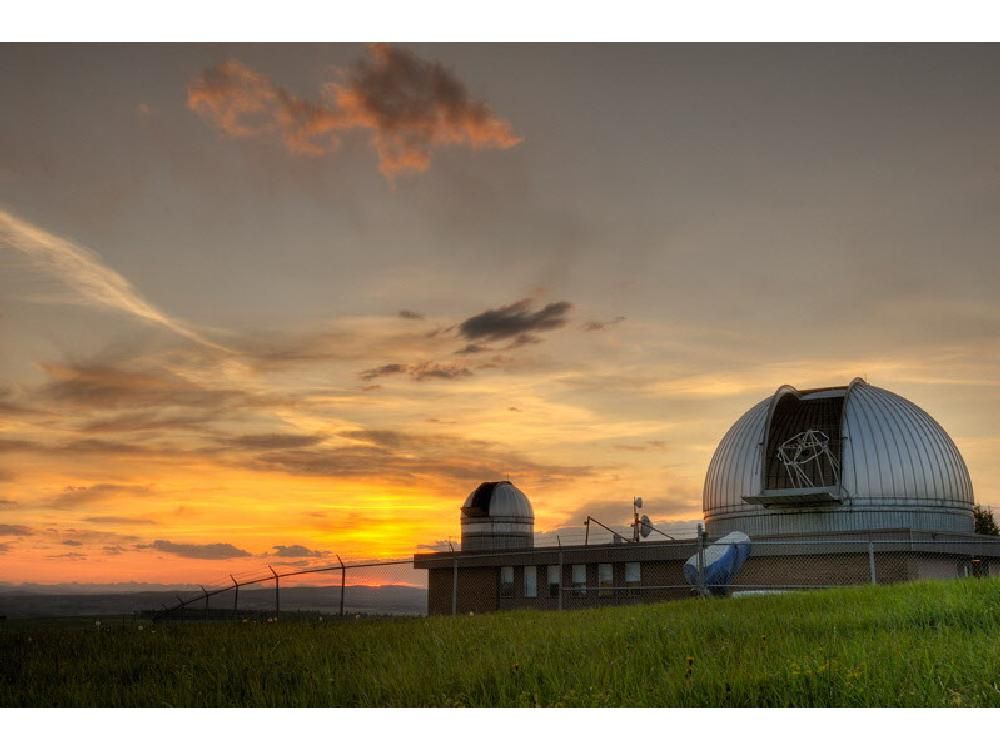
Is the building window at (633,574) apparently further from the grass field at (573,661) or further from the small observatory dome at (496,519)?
the grass field at (573,661)

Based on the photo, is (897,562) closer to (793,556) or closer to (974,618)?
(793,556)

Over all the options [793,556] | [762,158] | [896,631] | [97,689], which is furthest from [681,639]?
[793,556]

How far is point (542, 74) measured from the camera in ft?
43.8

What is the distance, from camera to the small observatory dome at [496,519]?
47.2 m

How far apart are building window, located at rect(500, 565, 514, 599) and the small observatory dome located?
9.25m

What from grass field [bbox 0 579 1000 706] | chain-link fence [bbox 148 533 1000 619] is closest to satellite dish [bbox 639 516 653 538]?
chain-link fence [bbox 148 533 1000 619]

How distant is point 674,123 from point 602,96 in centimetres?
113

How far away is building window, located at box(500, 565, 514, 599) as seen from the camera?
121 ft

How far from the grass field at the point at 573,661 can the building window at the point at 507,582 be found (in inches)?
884

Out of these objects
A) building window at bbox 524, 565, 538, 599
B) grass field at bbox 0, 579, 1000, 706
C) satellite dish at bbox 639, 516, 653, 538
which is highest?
satellite dish at bbox 639, 516, 653, 538

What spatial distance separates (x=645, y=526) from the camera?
37875mm

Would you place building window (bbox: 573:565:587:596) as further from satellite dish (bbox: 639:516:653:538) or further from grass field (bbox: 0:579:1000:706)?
grass field (bbox: 0:579:1000:706)

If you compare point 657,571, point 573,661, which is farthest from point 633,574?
point 573,661

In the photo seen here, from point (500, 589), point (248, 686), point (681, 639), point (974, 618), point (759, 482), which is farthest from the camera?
point (500, 589)
